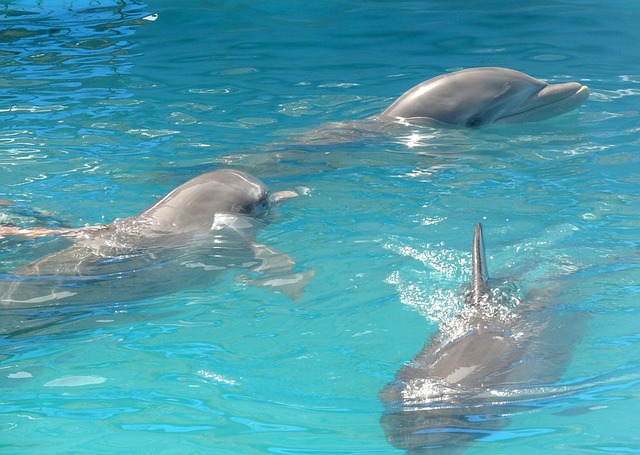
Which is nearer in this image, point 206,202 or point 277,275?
point 277,275

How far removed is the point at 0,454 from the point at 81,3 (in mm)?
12625

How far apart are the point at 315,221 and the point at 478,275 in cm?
186

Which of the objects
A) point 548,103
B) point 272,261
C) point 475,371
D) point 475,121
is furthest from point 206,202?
point 548,103

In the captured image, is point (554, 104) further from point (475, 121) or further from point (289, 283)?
point (289, 283)

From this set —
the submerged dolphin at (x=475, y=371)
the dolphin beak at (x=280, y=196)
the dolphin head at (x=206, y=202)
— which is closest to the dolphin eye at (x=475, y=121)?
the dolphin beak at (x=280, y=196)

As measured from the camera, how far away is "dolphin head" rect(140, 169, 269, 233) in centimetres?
597

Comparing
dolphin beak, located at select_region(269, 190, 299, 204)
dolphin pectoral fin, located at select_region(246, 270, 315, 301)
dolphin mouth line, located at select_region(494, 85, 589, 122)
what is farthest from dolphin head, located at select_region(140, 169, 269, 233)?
dolphin mouth line, located at select_region(494, 85, 589, 122)

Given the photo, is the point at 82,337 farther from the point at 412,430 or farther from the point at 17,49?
the point at 17,49

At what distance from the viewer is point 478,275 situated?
15.8 feet

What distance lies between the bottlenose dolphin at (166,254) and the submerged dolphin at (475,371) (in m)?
1.12

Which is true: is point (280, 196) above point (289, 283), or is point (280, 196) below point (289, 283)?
above

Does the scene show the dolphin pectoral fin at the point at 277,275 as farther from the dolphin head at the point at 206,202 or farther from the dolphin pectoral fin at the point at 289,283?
the dolphin head at the point at 206,202

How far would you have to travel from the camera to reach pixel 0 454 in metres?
3.88

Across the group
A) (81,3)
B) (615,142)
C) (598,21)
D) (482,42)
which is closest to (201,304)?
(615,142)
